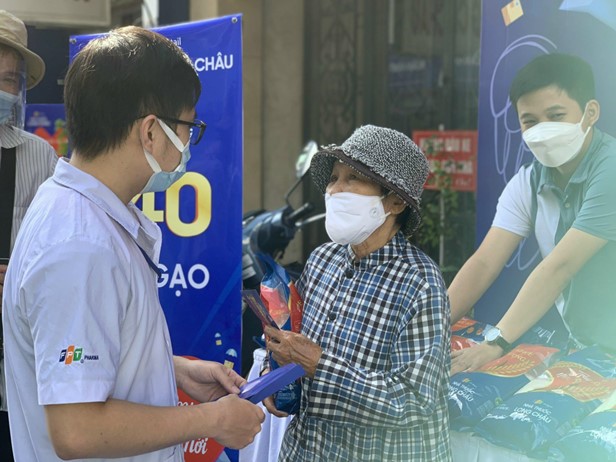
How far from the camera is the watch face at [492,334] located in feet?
9.59

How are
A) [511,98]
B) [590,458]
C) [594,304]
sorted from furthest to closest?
[511,98], [594,304], [590,458]

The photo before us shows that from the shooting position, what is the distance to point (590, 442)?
2.26 m

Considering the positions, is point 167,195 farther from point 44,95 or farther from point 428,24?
point 428,24

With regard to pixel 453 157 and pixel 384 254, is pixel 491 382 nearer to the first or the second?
pixel 384 254

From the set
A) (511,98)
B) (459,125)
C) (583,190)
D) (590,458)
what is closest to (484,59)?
(511,98)

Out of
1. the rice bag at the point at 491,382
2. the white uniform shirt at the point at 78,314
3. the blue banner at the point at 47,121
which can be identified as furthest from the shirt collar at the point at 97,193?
the blue banner at the point at 47,121

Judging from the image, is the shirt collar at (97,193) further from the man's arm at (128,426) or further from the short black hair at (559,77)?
the short black hair at (559,77)

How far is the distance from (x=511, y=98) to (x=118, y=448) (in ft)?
6.96

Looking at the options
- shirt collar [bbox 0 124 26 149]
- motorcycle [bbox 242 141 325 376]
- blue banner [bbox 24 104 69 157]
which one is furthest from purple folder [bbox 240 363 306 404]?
blue banner [bbox 24 104 69 157]

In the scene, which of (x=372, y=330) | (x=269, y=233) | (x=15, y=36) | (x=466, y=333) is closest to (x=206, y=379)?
(x=372, y=330)

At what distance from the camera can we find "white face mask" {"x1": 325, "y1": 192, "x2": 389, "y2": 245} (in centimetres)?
213

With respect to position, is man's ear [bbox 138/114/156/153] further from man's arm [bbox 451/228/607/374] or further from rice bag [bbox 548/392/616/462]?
man's arm [bbox 451/228/607/374]

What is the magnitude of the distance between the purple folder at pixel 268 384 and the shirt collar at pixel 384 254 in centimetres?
43

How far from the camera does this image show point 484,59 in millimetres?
3090
